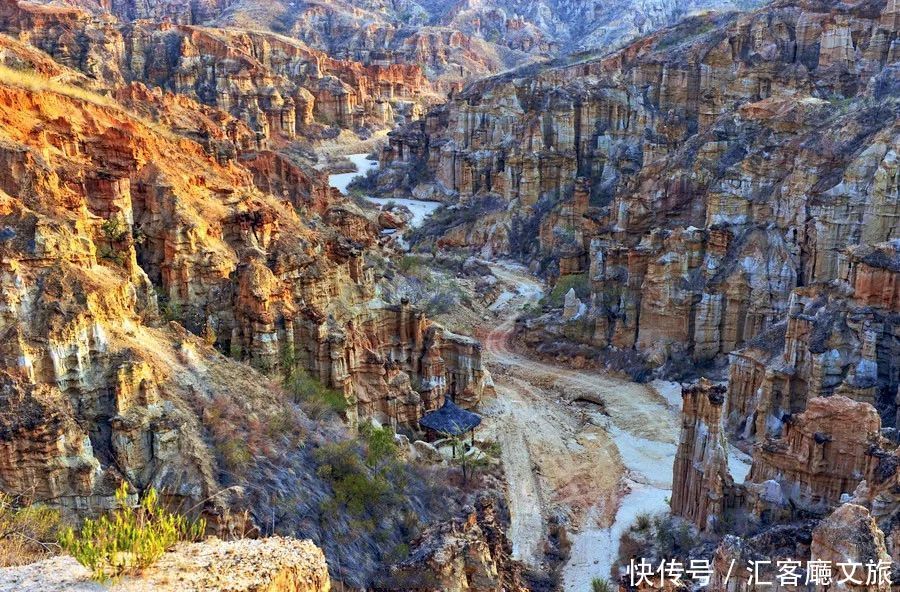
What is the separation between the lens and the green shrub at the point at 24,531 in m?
12.0

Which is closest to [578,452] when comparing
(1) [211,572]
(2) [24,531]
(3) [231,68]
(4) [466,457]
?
(4) [466,457]

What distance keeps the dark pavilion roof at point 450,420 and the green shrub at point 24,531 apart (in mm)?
14417

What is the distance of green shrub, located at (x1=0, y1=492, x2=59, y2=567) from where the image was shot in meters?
12.0

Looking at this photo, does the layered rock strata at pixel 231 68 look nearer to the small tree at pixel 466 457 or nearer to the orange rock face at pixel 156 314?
the orange rock face at pixel 156 314

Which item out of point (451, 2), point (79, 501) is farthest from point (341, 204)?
point (451, 2)

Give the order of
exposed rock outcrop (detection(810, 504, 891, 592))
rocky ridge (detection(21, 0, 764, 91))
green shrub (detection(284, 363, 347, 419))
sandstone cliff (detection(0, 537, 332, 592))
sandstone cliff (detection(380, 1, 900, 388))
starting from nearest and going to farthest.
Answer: sandstone cliff (detection(0, 537, 332, 592)), exposed rock outcrop (detection(810, 504, 891, 592)), green shrub (detection(284, 363, 347, 419)), sandstone cliff (detection(380, 1, 900, 388)), rocky ridge (detection(21, 0, 764, 91))

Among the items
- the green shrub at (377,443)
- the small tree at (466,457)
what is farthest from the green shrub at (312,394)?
the small tree at (466,457)

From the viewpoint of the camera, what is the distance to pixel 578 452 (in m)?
29.8

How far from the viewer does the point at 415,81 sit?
4754 inches

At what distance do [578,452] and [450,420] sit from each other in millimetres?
4749

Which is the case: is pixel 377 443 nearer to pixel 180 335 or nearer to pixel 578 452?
pixel 180 335

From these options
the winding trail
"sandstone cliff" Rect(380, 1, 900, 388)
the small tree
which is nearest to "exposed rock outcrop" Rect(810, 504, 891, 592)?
the winding trail

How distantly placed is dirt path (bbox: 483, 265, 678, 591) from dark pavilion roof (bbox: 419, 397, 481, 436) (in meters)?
0.99

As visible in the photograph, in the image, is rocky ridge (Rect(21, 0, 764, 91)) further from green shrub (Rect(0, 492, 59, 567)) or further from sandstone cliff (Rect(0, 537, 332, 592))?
sandstone cliff (Rect(0, 537, 332, 592))
